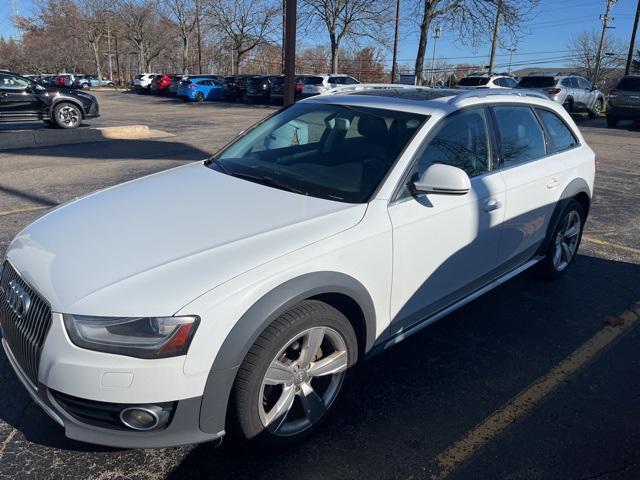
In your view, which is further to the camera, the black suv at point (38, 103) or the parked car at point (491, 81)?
the parked car at point (491, 81)

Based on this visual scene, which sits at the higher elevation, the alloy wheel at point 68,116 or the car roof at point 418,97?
the car roof at point 418,97

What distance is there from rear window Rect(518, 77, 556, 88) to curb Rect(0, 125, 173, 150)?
1461 centimetres

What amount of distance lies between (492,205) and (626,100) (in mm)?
18605

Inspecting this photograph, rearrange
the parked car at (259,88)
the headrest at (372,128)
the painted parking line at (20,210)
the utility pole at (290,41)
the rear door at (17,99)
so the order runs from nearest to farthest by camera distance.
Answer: the headrest at (372,128) < the painted parking line at (20,210) < the utility pole at (290,41) < the rear door at (17,99) < the parked car at (259,88)

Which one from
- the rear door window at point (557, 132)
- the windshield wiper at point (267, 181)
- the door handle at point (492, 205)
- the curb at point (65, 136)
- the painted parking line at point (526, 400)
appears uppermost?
the rear door window at point (557, 132)

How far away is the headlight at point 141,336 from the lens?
1.97 metres

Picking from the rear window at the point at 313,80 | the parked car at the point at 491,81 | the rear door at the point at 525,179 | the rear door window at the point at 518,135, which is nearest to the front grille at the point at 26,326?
the rear door at the point at 525,179

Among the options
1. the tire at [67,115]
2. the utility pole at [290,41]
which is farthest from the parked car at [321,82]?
the utility pole at [290,41]

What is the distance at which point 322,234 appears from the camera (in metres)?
2.42

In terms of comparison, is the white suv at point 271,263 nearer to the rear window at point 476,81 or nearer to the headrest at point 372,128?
the headrest at point 372,128

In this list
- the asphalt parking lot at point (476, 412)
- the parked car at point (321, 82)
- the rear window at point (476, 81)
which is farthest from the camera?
the parked car at point (321, 82)

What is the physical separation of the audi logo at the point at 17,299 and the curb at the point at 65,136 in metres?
10.1

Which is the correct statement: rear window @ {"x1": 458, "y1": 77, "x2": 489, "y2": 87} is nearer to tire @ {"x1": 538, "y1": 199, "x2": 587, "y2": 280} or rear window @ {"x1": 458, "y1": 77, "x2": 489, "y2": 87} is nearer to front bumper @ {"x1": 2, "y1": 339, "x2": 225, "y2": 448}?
tire @ {"x1": 538, "y1": 199, "x2": 587, "y2": 280}

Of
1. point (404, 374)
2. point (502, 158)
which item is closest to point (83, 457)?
point (404, 374)
